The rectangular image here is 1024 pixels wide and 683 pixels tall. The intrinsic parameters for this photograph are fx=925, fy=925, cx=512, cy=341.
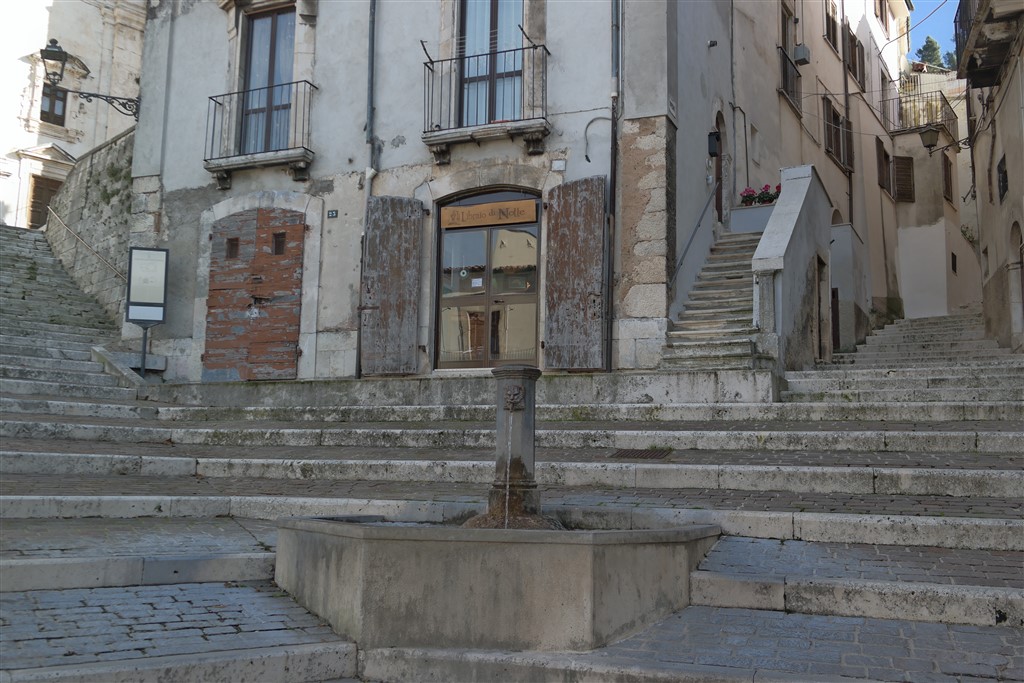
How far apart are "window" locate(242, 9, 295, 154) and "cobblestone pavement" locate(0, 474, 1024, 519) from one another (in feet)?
28.7

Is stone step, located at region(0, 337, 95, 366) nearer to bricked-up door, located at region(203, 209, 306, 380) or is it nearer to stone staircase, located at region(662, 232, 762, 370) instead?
bricked-up door, located at region(203, 209, 306, 380)

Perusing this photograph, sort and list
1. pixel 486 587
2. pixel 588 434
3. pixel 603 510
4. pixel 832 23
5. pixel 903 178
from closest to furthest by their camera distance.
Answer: pixel 486 587, pixel 603 510, pixel 588 434, pixel 832 23, pixel 903 178

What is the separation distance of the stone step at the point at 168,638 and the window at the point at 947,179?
27.0 meters

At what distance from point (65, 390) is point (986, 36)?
13.4m

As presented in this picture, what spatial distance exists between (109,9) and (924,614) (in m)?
32.6

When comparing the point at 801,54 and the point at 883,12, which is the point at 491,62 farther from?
the point at 883,12

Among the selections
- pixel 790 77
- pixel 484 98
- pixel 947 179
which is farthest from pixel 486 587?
pixel 947 179

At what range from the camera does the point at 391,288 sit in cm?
1352

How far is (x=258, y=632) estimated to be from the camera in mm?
4230

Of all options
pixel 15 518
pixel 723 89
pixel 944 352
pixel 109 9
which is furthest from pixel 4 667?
pixel 109 9

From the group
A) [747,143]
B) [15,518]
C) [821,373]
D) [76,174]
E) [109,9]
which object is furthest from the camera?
[109,9]

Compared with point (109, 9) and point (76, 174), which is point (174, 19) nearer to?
point (76, 174)

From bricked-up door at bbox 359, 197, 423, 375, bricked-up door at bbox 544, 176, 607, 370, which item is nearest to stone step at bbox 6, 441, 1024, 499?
bricked-up door at bbox 544, 176, 607, 370

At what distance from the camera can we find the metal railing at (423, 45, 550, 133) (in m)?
13.6
